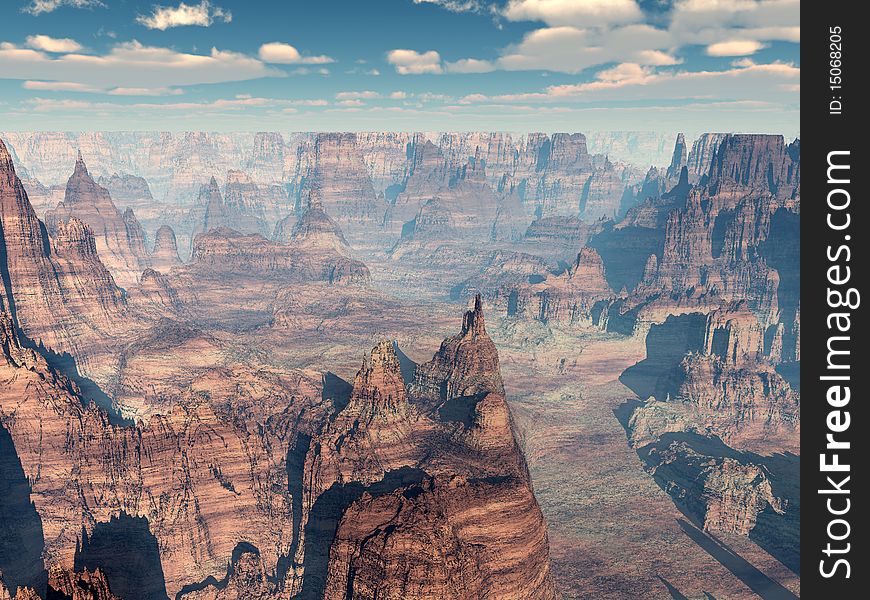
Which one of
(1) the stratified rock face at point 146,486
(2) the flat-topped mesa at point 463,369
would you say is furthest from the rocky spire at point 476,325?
(1) the stratified rock face at point 146,486

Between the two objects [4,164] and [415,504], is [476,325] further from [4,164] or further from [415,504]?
[4,164]

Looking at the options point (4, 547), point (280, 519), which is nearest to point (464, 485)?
point (280, 519)

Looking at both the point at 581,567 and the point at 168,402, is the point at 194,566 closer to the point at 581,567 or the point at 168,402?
the point at 581,567

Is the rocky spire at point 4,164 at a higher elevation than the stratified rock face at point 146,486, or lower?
higher

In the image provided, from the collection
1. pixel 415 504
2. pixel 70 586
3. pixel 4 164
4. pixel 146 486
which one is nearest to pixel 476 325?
pixel 146 486

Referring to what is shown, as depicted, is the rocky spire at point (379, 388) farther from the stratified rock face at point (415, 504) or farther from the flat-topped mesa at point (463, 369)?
the flat-topped mesa at point (463, 369)
